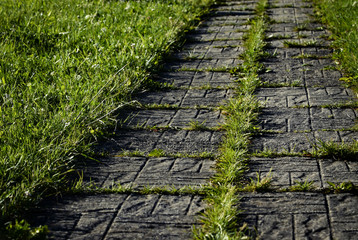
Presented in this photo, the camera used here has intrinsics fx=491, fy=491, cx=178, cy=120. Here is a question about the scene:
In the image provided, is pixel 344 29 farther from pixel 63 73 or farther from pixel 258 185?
pixel 258 185

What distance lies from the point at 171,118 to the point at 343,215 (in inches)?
68.8

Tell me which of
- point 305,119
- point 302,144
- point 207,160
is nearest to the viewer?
point 207,160

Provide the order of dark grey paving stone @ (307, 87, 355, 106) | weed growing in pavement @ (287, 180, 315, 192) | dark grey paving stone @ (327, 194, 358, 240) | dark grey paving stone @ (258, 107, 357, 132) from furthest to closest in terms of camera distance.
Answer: dark grey paving stone @ (307, 87, 355, 106), dark grey paving stone @ (258, 107, 357, 132), weed growing in pavement @ (287, 180, 315, 192), dark grey paving stone @ (327, 194, 358, 240)

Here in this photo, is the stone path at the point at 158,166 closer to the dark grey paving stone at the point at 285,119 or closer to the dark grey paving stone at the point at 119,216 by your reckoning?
the dark grey paving stone at the point at 119,216

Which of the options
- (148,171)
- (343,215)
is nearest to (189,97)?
(148,171)

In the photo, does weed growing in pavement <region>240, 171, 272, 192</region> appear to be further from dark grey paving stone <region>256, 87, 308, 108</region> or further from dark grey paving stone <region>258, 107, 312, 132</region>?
dark grey paving stone <region>256, 87, 308, 108</region>

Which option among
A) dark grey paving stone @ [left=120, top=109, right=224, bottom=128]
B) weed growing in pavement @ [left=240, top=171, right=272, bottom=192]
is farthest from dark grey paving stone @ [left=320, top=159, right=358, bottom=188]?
dark grey paving stone @ [left=120, top=109, right=224, bottom=128]

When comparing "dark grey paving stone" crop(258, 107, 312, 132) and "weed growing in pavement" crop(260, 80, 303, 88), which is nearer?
"dark grey paving stone" crop(258, 107, 312, 132)

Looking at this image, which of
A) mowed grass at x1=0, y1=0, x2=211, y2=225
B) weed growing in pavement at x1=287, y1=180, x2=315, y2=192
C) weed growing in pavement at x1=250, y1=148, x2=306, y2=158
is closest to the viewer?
weed growing in pavement at x1=287, y1=180, x2=315, y2=192

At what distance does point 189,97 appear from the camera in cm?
439

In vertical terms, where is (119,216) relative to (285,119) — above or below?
above

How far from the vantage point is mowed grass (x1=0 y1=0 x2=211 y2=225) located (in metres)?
2.96

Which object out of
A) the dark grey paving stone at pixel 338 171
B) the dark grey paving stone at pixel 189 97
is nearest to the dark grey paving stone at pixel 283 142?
the dark grey paving stone at pixel 338 171

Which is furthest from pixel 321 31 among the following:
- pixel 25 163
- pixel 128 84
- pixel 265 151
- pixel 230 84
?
pixel 25 163
